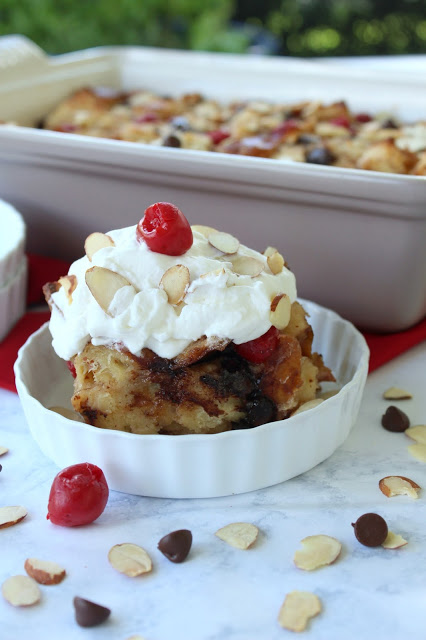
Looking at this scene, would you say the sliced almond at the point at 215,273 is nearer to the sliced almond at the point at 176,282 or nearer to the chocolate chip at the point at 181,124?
the sliced almond at the point at 176,282

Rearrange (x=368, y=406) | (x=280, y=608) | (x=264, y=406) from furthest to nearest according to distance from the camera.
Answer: (x=368, y=406) → (x=264, y=406) → (x=280, y=608)

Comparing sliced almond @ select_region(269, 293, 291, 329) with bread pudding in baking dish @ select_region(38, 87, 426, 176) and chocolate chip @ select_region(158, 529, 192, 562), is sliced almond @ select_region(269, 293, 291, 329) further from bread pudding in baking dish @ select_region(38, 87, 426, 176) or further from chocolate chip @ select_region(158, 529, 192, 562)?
bread pudding in baking dish @ select_region(38, 87, 426, 176)

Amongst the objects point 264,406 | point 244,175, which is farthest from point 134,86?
point 264,406

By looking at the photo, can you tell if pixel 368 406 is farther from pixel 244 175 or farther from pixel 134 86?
pixel 134 86

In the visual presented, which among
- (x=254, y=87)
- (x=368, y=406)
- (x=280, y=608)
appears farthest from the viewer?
(x=254, y=87)

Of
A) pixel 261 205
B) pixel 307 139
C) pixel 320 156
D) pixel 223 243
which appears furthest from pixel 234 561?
pixel 307 139

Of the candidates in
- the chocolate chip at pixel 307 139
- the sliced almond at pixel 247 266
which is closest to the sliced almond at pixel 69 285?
the sliced almond at pixel 247 266
